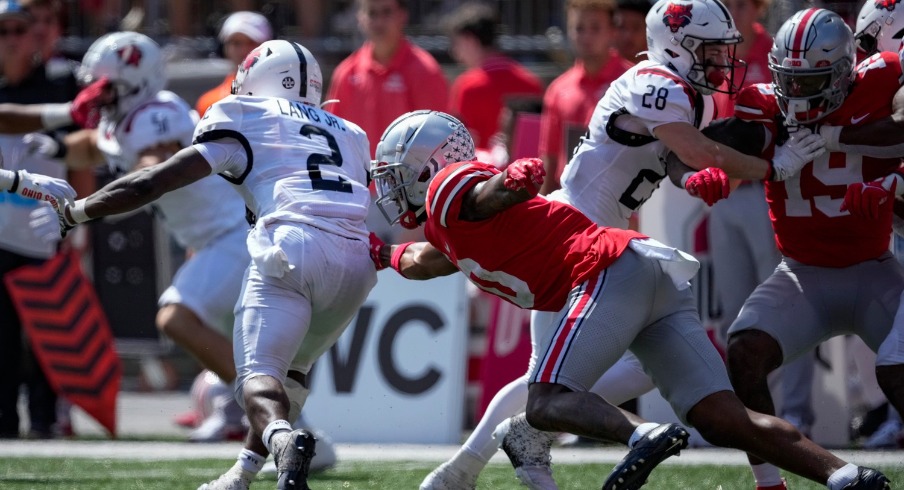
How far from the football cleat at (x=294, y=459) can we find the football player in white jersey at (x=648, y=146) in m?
0.69

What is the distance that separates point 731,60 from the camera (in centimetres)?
536

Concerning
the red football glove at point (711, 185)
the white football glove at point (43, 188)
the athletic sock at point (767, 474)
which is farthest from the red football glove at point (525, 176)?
the white football glove at point (43, 188)

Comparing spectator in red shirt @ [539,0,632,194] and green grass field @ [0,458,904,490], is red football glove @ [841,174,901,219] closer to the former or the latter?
green grass field @ [0,458,904,490]

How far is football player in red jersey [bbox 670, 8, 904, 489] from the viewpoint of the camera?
5.16 metres

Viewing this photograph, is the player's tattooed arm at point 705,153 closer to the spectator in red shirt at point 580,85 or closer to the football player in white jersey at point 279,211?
the football player in white jersey at point 279,211

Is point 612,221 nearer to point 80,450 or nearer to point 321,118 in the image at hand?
point 321,118

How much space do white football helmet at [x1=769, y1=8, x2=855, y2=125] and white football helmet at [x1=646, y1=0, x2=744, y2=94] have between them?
0.62ft

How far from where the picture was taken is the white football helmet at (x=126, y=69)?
734 cm

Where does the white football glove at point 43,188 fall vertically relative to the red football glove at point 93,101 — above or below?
above

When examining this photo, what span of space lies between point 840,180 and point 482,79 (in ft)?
13.1

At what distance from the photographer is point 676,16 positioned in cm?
531

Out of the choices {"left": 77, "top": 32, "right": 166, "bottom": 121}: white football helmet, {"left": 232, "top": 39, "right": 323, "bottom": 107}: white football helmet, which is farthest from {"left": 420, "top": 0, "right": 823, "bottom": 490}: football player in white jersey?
{"left": 77, "top": 32, "right": 166, "bottom": 121}: white football helmet

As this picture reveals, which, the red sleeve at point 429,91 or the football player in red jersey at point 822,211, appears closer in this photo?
the football player in red jersey at point 822,211

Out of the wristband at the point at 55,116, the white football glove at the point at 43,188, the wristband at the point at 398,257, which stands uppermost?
Answer: the white football glove at the point at 43,188
